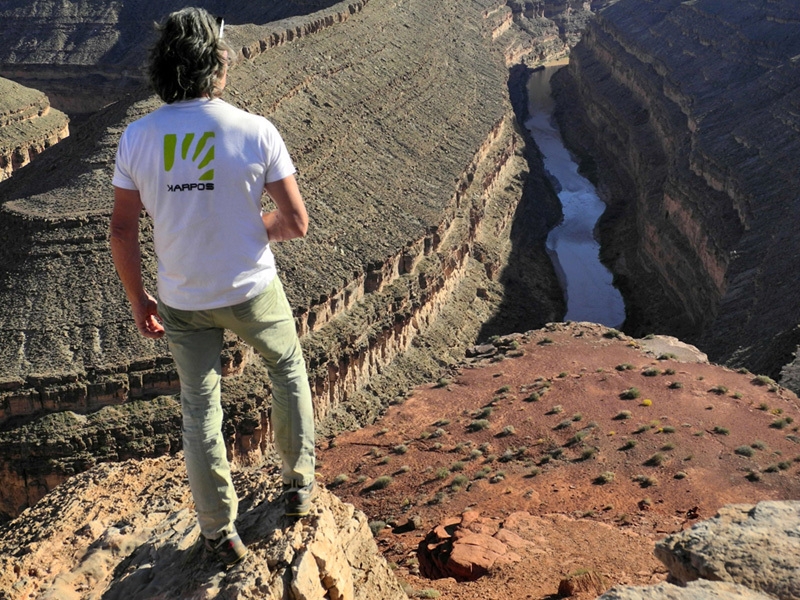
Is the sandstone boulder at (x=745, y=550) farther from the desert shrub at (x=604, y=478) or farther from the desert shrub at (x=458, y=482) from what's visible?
the desert shrub at (x=458, y=482)

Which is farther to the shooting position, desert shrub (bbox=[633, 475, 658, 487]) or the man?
desert shrub (bbox=[633, 475, 658, 487])

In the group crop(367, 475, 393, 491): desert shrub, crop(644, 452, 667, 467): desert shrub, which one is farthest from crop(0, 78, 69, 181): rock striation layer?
crop(644, 452, 667, 467): desert shrub

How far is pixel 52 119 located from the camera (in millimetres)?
60438

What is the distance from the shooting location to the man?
8.05 m

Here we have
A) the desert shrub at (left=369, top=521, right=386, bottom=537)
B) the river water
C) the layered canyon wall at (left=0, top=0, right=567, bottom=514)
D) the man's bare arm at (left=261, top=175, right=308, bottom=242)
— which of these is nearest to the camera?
the man's bare arm at (left=261, top=175, right=308, bottom=242)

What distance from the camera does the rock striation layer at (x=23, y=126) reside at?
180 feet

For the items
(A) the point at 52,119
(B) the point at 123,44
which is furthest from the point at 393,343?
(B) the point at 123,44

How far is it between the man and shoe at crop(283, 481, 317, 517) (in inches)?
28.6

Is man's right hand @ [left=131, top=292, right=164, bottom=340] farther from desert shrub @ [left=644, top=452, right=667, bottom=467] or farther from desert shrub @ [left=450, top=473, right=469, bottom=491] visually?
desert shrub @ [left=644, top=452, right=667, bottom=467]

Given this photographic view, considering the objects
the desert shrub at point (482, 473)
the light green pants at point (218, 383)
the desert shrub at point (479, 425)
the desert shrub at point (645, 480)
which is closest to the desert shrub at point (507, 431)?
the desert shrub at point (479, 425)

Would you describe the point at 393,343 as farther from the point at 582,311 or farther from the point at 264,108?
the point at 582,311

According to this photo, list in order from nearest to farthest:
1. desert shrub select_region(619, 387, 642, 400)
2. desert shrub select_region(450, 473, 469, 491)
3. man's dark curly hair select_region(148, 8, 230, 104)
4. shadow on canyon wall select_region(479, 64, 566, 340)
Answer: man's dark curly hair select_region(148, 8, 230, 104)
desert shrub select_region(450, 473, 469, 491)
desert shrub select_region(619, 387, 642, 400)
shadow on canyon wall select_region(479, 64, 566, 340)

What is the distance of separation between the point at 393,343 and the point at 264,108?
11.0 metres

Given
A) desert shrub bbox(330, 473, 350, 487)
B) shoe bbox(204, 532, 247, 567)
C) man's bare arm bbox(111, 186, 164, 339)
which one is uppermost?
man's bare arm bbox(111, 186, 164, 339)
